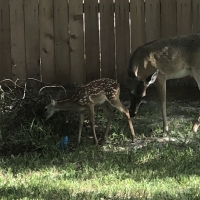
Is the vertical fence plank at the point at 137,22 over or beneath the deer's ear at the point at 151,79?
over

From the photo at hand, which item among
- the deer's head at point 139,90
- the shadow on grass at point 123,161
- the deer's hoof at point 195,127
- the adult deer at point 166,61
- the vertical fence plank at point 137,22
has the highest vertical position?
the vertical fence plank at point 137,22

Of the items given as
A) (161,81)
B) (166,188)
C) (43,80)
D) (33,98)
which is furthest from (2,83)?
(166,188)

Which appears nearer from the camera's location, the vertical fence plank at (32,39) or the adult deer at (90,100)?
the adult deer at (90,100)

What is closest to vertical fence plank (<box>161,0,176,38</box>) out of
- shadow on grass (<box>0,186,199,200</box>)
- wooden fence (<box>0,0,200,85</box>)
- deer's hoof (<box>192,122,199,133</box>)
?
wooden fence (<box>0,0,200,85</box>)

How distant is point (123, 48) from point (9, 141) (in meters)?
3.20

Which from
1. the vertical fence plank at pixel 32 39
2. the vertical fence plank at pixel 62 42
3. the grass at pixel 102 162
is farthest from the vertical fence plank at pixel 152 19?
the vertical fence plank at pixel 32 39

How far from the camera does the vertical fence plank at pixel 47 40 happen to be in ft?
28.5

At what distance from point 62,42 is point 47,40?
283 mm

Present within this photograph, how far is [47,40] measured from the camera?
28.8ft

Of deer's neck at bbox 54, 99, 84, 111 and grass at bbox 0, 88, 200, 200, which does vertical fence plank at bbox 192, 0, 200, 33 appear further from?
deer's neck at bbox 54, 99, 84, 111

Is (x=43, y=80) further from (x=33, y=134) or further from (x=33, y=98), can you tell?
(x=33, y=134)

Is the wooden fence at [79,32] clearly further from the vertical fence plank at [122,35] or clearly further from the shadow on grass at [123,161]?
the shadow on grass at [123,161]

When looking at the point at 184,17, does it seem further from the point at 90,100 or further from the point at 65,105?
the point at 65,105

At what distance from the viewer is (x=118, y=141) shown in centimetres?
712
